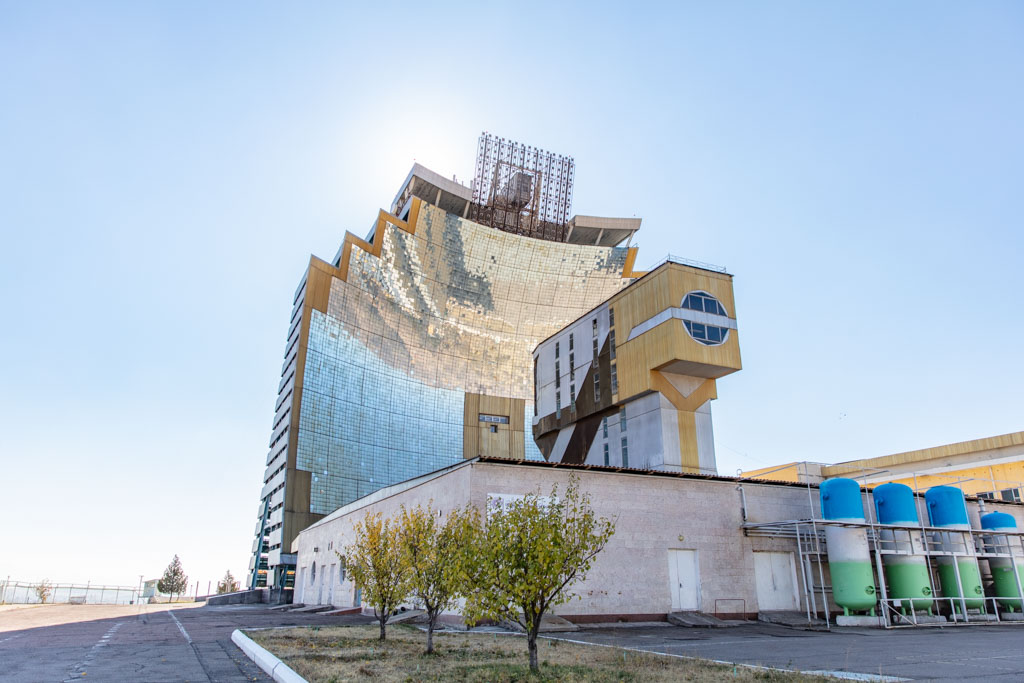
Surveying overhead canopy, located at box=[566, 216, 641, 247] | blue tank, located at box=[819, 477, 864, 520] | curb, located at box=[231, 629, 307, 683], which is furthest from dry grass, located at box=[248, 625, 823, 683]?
overhead canopy, located at box=[566, 216, 641, 247]

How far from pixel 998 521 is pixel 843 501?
1189cm

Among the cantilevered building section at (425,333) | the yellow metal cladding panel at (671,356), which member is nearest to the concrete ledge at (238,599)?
the cantilevered building section at (425,333)

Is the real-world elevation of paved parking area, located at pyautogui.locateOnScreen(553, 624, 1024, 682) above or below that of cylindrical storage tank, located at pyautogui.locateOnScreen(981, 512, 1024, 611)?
below

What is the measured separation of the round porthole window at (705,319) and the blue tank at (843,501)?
19.6m

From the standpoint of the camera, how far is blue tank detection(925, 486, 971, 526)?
90.8ft

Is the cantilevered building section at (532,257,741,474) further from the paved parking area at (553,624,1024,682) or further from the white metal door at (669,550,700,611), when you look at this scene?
the paved parking area at (553,624,1024,682)

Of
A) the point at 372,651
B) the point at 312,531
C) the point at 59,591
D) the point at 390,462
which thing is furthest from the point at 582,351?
the point at 59,591

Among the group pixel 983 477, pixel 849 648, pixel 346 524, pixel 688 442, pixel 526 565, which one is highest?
pixel 688 442

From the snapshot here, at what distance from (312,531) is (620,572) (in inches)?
1245

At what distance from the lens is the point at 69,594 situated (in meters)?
62.1

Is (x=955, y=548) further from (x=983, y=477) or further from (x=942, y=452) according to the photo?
(x=942, y=452)

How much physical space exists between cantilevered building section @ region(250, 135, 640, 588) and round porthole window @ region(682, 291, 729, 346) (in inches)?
1627

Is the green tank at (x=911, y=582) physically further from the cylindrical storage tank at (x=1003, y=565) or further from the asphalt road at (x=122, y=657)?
the asphalt road at (x=122, y=657)

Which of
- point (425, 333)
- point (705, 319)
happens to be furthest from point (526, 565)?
point (425, 333)
